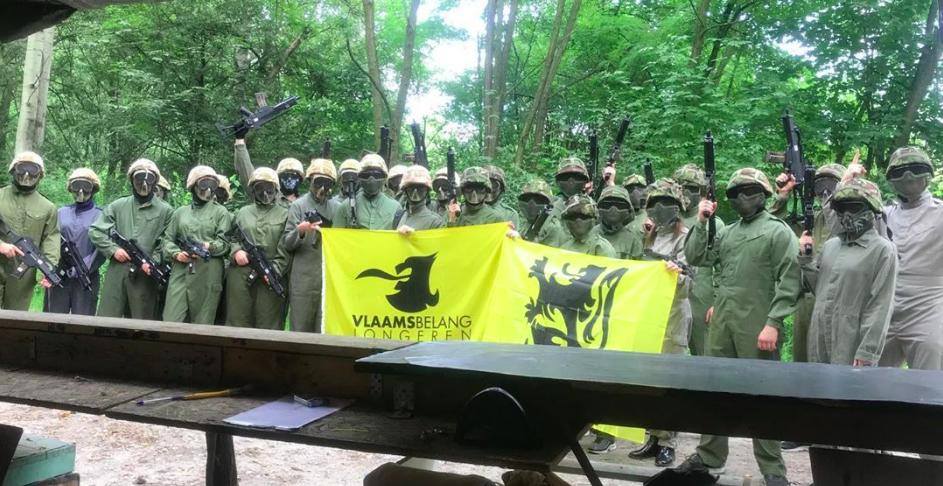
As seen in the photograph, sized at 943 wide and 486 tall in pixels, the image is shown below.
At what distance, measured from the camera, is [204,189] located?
8.73 meters

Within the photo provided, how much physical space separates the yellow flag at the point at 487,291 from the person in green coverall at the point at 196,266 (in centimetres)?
172

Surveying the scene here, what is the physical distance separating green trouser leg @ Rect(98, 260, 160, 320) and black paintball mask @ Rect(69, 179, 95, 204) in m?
1.25

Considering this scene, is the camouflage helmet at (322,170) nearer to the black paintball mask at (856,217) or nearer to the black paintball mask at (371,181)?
the black paintball mask at (371,181)

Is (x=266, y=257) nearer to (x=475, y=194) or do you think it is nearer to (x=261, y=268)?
(x=261, y=268)

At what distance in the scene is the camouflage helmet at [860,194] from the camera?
5453mm

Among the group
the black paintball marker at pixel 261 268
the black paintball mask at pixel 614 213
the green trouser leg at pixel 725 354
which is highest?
the black paintball mask at pixel 614 213

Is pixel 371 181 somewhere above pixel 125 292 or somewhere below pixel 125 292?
above

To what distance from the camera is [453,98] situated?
23516mm

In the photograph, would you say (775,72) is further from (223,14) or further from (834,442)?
(834,442)

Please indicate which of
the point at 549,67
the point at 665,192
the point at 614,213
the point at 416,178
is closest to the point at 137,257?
the point at 416,178

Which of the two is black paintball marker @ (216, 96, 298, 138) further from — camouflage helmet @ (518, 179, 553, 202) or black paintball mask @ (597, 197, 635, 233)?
black paintball mask @ (597, 197, 635, 233)

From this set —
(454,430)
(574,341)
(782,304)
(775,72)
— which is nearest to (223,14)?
(775,72)

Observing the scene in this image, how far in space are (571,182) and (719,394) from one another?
6.02 m

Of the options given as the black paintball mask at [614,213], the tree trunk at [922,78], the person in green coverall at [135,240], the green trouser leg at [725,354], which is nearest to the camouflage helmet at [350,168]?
the person in green coverall at [135,240]
